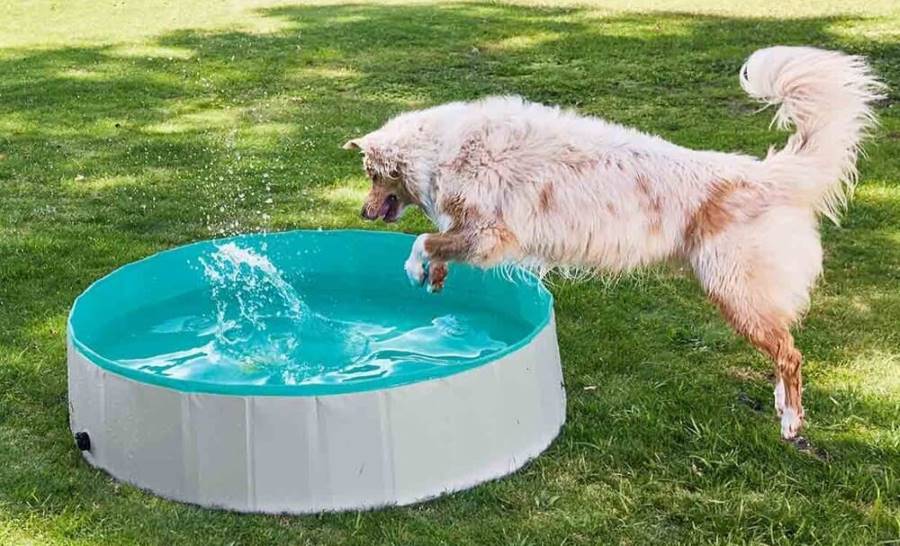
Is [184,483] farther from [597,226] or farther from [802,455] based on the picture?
[802,455]

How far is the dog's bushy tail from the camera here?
4.51 metres

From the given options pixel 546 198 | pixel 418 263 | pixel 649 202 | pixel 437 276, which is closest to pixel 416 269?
pixel 418 263

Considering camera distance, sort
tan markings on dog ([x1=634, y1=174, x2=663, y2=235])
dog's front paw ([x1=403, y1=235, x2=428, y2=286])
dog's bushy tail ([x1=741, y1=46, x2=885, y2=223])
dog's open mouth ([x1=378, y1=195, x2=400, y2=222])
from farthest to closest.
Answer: dog's open mouth ([x1=378, y1=195, x2=400, y2=222]), dog's front paw ([x1=403, y1=235, x2=428, y2=286]), tan markings on dog ([x1=634, y1=174, x2=663, y2=235]), dog's bushy tail ([x1=741, y1=46, x2=885, y2=223])

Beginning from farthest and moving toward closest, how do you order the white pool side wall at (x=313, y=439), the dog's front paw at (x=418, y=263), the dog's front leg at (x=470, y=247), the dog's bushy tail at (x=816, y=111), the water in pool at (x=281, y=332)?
the water in pool at (x=281, y=332), the dog's front paw at (x=418, y=263), the dog's front leg at (x=470, y=247), the dog's bushy tail at (x=816, y=111), the white pool side wall at (x=313, y=439)

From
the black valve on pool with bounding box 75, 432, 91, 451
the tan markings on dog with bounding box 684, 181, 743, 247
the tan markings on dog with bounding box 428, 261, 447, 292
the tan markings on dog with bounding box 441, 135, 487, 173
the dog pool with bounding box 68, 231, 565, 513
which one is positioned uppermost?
the tan markings on dog with bounding box 441, 135, 487, 173

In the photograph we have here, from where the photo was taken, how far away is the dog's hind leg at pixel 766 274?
4520 millimetres

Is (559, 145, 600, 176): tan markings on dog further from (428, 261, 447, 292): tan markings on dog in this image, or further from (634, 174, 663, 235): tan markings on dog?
(428, 261, 447, 292): tan markings on dog

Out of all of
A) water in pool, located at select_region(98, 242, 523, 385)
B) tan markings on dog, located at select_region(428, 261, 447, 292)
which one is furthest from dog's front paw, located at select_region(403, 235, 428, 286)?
water in pool, located at select_region(98, 242, 523, 385)

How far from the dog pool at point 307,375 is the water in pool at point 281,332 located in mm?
11

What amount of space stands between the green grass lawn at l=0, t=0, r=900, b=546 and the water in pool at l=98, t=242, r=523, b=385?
53 cm

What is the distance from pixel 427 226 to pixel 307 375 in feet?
8.15

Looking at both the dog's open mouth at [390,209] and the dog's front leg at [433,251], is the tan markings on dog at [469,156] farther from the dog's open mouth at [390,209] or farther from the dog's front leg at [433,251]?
the dog's open mouth at [390,209]

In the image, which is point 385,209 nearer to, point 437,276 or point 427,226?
point 437,276

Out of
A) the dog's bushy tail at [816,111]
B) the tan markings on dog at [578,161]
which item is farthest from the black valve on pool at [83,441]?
the dog's bushy tail at [816,111]
